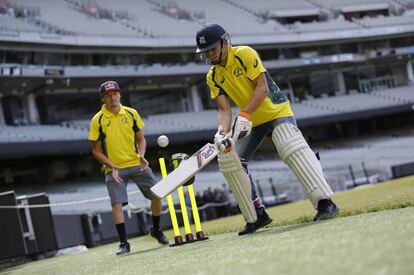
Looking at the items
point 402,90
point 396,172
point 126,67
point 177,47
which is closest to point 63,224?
point 396,172

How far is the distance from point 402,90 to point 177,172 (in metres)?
48.0

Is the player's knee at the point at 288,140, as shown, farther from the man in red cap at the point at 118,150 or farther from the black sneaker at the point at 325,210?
the man in red cap at the point at 118,150

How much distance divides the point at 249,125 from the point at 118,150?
2.62m

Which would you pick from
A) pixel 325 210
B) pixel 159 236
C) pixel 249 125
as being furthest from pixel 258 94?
pixel 159 236

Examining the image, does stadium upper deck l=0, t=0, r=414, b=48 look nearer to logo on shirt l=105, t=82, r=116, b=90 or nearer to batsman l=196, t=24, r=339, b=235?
logo on shirt l=105, t=82, r=116, b=90

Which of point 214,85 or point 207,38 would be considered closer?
point 207,38

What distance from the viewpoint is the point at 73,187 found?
30.3 meters

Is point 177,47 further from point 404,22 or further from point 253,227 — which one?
point 253,227

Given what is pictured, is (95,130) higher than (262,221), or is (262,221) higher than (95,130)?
(95,130)

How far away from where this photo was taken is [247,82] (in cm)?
639

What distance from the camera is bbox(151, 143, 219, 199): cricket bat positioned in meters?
6.04

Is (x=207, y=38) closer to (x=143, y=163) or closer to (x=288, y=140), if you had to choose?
(x=288, y=140)

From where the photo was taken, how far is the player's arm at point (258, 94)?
611 cm

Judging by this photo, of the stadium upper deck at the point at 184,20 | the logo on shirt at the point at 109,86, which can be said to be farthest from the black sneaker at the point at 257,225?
the stadium upper deck at the point at 184,20
